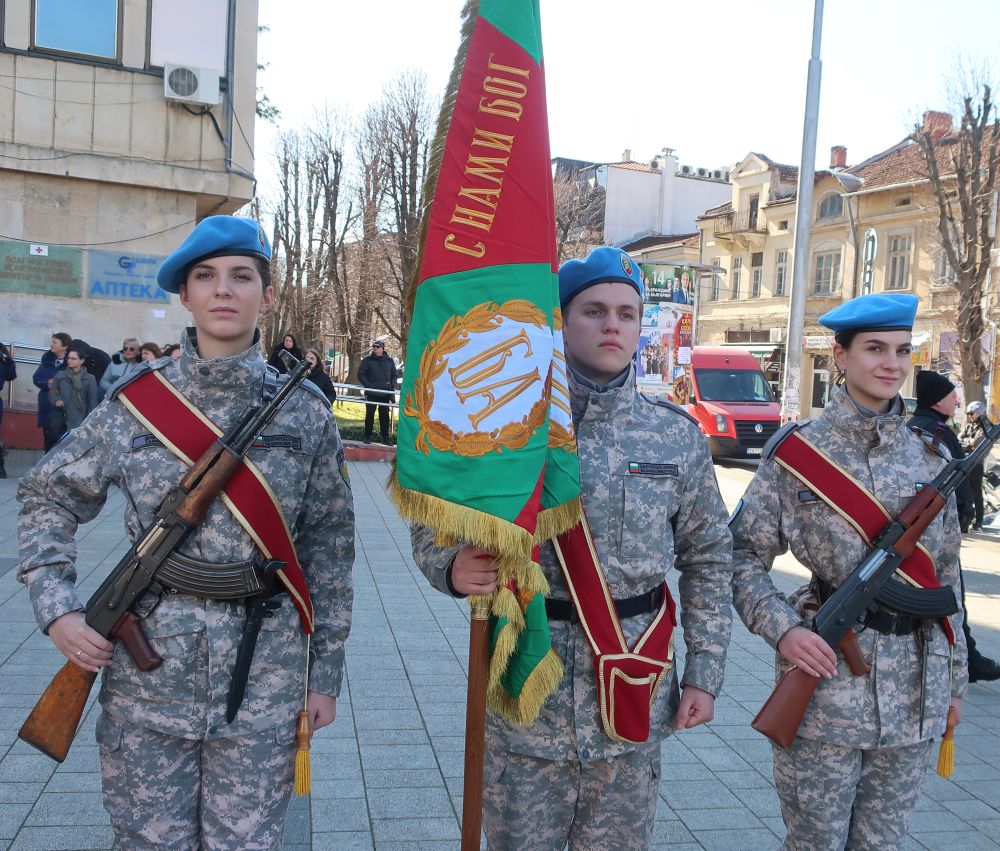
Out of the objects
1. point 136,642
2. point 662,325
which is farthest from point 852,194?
point 136,642

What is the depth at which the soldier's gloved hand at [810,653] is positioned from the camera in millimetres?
2676

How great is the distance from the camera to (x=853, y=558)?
2.82 meters

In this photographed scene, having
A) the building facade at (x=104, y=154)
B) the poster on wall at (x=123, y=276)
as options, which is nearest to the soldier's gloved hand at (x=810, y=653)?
the poster on wall at (x=123, y=276)

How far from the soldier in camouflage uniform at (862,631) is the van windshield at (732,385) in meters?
17.9

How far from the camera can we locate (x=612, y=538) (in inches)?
97.4

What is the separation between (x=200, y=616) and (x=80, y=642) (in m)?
0.30

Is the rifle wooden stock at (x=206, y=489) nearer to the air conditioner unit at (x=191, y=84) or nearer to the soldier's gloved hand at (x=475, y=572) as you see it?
the soldier's gloved hand at (x=475, y=572)

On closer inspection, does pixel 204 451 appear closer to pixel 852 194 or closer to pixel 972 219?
pixel 972 219

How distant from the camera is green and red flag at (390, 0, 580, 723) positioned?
2.26 meters

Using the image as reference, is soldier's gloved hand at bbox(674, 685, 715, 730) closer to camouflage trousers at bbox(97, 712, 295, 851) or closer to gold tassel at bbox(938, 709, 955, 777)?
gold tassel at bbox(938, 709, 955, 777)

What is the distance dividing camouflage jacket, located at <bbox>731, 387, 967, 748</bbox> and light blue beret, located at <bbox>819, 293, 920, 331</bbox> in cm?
23

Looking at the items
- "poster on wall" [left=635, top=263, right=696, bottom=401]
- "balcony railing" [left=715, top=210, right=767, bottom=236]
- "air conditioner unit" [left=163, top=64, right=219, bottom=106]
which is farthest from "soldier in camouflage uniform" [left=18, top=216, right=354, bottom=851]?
"balcony railing" [left=715, top=210, right=767, bottom=236]

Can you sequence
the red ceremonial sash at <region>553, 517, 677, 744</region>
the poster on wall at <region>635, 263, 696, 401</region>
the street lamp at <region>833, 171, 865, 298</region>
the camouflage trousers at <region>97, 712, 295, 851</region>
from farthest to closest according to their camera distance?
1. the street lamp at <region>833, 171, 865, 298</region>
2. the poster on wall at <region>635, 263, 696, 401</region>
3. the red ceremonial sash at <region>553, 517, 677, 744</region>
4. the camouflage trousers at <region>97, 712, 295, 851</region>

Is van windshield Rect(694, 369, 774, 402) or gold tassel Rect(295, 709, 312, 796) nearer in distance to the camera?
gold tassel Rect(295, 709, 312, 796)
